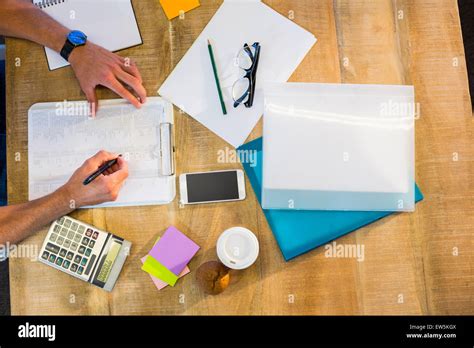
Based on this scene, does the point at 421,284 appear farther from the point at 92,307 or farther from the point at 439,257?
the point at 92,307

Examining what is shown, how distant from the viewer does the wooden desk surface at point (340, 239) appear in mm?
858

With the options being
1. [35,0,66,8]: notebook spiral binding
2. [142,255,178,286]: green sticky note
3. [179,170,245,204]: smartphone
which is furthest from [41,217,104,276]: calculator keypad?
[35,0,66,8]: notebook spiral binding

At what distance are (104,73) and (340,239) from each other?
2.05 feet

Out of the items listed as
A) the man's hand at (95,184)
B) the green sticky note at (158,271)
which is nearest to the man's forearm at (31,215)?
the man's hand at (95,184)

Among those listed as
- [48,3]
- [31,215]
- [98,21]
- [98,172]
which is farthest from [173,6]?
[31,215]

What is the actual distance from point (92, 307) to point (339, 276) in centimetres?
52

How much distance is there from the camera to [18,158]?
0.90 meters

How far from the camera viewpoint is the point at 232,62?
93 centimetres

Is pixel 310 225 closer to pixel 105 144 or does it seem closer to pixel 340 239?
pixel 340 239

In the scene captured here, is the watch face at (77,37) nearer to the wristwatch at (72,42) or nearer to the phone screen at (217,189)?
the wristwatch at (72,42)

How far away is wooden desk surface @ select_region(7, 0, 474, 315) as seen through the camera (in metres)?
0.86

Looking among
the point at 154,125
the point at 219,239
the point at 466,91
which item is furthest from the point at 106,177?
the point at 466,91

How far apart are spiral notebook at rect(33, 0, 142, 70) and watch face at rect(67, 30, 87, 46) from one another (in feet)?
0.08

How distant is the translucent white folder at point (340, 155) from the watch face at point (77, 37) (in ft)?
1.48
